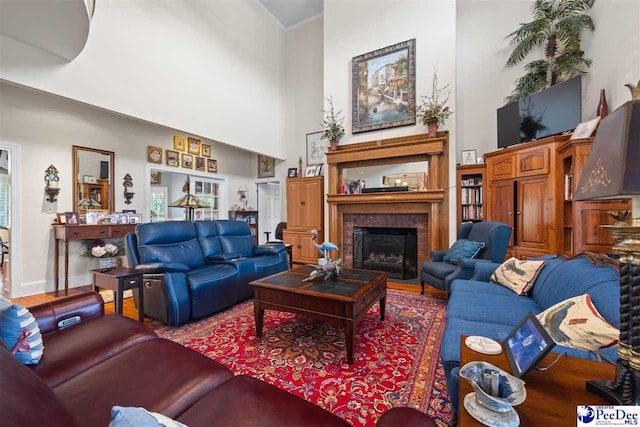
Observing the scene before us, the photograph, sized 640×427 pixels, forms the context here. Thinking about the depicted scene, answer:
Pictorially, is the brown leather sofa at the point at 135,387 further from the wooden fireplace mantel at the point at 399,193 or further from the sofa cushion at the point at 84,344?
the wooden fireplace mantel at the point at 399,193

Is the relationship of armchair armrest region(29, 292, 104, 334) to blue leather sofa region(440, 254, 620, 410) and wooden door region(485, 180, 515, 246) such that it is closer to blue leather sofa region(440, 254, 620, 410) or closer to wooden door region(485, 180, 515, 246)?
blue leather sofa region(440, 254, 620, 410)

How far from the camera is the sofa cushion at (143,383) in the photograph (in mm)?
889

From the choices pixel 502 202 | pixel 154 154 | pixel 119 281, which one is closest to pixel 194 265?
pixel 119 281

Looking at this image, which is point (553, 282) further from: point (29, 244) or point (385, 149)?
point (29, 244)

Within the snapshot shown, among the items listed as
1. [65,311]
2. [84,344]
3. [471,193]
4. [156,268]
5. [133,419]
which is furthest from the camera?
[471,193]

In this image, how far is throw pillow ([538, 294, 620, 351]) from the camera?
1.00 m

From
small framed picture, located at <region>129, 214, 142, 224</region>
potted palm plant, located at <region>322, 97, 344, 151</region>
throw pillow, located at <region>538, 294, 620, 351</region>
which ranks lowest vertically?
throw pillow, located at <region>538, 294, 620, 351</region>

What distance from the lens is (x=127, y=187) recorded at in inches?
181

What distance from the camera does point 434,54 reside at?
4281 millimetres

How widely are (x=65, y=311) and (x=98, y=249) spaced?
3049 millimetres

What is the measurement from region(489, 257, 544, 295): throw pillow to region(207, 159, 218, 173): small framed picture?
5625 mm

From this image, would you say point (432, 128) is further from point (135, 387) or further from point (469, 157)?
point (135, 387)

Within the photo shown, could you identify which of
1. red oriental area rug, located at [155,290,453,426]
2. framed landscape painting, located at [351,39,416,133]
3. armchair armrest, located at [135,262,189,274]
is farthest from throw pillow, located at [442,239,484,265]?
armchair armrest, located at [135,262,189,274]

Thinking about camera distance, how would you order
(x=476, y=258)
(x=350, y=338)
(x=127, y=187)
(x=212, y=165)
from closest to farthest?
(x=350, y=338) → (x=476, y=258) → (x=127, y=187) → (x=212, y=165)
